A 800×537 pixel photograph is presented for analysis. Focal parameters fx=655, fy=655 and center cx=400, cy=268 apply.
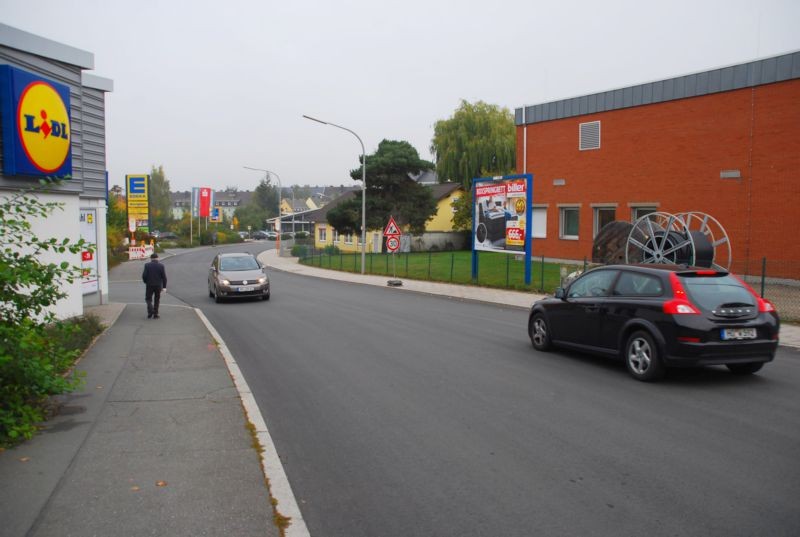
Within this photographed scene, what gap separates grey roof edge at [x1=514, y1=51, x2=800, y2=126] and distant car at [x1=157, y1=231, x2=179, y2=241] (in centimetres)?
5824

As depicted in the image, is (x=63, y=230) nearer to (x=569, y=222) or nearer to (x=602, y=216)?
(x=602, y=216)

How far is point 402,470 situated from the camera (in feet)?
17.3

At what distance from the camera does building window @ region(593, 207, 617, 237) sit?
2892cm

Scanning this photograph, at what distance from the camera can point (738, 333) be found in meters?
7.95

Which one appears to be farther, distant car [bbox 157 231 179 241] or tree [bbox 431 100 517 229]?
distant car [bbox 157 231 179 241]

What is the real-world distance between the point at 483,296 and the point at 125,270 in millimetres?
27196

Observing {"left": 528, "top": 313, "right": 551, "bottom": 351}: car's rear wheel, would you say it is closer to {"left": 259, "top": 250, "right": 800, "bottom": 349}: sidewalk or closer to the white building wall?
{"left": 259, "top": 250, "right": 800, "bottom": 349}: sidewalk

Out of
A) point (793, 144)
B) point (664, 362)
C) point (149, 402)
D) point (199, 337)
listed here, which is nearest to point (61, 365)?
point (149, 402)

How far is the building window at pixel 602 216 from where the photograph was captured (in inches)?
1139

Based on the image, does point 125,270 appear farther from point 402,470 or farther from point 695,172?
point 402,470

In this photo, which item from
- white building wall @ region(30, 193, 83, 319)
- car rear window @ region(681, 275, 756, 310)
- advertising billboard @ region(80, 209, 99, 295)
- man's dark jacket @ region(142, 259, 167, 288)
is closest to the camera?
car rear window @ region(681, 275, 756, 310)

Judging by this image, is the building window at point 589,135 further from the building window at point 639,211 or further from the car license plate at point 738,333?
the car license plate at point 738,333

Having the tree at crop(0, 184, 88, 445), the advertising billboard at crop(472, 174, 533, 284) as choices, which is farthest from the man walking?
the advertising billboard at crop(472, 174, 533, 284)

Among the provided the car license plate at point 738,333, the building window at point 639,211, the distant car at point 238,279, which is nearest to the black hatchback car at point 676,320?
the car license plate at point 738,333
